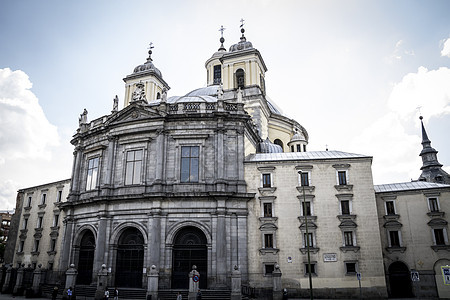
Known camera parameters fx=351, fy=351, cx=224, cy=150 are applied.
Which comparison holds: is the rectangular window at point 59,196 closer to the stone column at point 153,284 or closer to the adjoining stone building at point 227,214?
the adjoining stone building at point 227,214

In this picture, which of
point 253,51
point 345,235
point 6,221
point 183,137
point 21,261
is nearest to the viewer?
point 345,235

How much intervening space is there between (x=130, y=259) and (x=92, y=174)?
388 inches

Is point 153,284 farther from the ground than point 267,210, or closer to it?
closer to it

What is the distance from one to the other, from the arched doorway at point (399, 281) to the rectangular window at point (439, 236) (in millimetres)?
3370

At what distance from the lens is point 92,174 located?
34562 millimetres

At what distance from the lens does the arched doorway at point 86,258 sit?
3189 cm

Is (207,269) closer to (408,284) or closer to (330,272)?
(330,272)

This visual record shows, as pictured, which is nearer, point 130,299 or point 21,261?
point 130,299

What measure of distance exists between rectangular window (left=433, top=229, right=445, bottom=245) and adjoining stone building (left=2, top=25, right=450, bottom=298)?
82 millimetres

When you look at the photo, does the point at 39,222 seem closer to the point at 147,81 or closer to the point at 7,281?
the point at 7,281

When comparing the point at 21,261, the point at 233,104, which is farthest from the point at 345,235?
the point at 21,261

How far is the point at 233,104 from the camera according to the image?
106 feet

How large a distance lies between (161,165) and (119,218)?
19.2 feet

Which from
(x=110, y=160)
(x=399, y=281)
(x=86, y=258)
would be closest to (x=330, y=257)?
(x=399, y=281)
